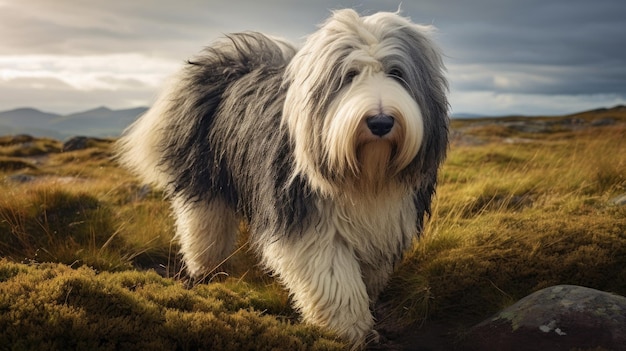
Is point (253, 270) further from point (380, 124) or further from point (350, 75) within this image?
point (380, 124)

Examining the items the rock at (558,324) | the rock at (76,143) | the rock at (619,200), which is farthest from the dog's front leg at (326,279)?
the rock at (76,143)

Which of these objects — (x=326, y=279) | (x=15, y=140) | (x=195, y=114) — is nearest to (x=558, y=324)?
(x=326, y=279)

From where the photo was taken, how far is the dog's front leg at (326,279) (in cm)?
429

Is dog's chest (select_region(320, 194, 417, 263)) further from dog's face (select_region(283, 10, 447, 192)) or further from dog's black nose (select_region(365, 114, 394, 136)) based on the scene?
dog's black nose (select_region(365, 114, 394, 136))

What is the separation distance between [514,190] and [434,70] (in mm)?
4055

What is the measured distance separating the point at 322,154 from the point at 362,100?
19.7 inches

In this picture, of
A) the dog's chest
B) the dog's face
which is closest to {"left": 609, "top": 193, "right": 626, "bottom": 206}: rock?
the dog's chest

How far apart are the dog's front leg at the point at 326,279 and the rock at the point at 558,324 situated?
31.9 inches

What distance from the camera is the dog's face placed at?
3.46m

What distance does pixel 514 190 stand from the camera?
7.75 m

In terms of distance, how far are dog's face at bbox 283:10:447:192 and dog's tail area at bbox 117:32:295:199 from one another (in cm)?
144

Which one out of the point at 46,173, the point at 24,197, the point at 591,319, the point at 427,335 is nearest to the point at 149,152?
the point at 24,197

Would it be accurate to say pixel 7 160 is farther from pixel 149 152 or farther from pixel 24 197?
pixel 149 152

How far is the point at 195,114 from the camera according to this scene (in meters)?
5.60
